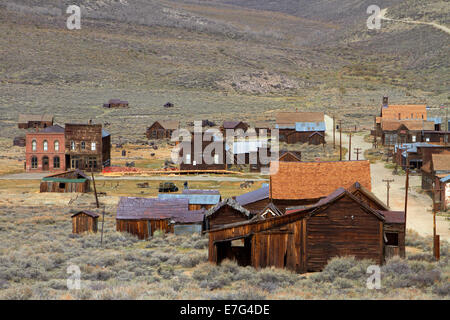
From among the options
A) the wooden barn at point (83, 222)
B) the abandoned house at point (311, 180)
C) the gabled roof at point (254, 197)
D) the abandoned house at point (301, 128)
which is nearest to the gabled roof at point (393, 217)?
the abandoned house at point (311, 180)

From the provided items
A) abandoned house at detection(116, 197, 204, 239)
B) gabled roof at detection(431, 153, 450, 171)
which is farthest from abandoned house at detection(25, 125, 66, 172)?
gabled roof at detection(431, 153, 450, 171)

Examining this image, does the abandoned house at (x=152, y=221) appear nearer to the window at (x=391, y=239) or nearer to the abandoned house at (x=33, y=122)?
the window at (x=391, y=239)

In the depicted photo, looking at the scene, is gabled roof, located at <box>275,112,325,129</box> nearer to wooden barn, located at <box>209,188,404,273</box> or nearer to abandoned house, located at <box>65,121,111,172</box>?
abandoned house, located at <box>65,121,111,172</box>

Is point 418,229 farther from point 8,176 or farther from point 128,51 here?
point 128,51

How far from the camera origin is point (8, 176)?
56562mm

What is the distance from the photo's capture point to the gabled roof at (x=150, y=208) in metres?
30.3

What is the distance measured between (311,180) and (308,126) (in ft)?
171

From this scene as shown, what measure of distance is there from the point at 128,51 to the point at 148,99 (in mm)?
58075

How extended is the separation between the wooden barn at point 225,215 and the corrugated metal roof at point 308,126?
53882mm

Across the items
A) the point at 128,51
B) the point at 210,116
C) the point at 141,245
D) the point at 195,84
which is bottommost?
the point at 141,245

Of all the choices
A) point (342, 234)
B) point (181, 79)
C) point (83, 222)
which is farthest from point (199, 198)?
point (181, 79)

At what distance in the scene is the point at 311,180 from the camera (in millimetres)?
32188

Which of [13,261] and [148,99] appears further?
[148,99]
